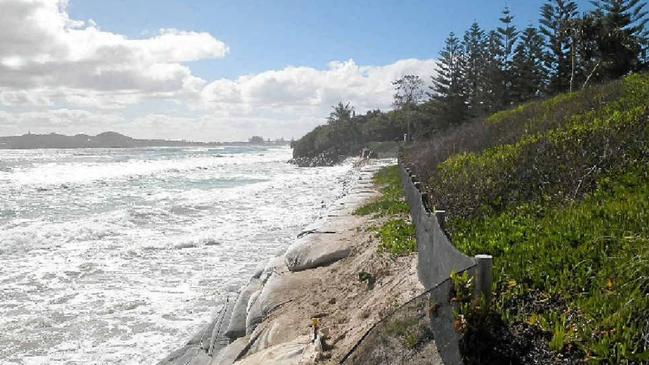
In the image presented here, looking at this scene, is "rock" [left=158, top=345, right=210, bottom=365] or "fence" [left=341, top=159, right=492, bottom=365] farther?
"rock" [left=158, top=345, right=210, bottom=365]

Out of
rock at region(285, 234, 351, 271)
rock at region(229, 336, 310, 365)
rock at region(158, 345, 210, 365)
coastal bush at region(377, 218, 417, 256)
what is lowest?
rock at region(158, 345, 210, 365)

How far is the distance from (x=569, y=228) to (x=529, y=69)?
41139 mm

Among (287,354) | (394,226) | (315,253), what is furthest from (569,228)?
(315,253)

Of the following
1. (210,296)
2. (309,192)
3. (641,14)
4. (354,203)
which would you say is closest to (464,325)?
(210,296)

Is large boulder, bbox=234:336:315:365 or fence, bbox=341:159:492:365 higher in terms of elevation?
fence, bbox=341:159:492:365

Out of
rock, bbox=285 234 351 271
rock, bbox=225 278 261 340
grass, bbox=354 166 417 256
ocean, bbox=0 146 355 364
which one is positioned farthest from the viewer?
rock, bbox=285 234 351 271

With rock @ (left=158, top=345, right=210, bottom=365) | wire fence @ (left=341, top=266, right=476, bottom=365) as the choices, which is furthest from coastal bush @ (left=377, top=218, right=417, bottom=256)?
wire fence @ (left=341, top=266, right=476, bottom=365)

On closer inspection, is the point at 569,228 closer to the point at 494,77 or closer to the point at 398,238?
the point at 398,238

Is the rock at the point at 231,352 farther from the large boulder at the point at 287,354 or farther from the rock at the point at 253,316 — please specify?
the large boulder at the point at 287,354

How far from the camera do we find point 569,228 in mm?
6719

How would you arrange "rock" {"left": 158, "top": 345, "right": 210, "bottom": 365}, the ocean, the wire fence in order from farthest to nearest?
the ocean → "rock" {"left": 158, "top": 345, "right": 210, "bottom": 365} → the wire fence

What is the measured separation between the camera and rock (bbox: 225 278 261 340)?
8.09 m

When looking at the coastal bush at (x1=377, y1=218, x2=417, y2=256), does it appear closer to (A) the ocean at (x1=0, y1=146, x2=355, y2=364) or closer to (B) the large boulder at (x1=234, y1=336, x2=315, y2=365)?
(B) the large boulder at (x1=234, y1=336, x2=315, y2=365)

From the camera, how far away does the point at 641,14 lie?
36.6 metres
